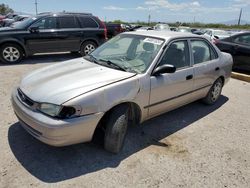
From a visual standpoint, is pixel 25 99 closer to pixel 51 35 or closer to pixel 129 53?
pixel 129 53

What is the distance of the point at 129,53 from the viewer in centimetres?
388

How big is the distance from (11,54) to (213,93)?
6.58m

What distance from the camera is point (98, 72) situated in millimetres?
3246

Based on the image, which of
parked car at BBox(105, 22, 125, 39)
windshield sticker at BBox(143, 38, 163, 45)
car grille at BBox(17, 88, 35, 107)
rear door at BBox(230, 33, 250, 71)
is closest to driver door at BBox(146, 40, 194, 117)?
windshield sticker at BBox(143, 38, 163, 45)

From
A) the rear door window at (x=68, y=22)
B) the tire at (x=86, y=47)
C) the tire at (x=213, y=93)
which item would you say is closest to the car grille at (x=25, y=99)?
the tire at (x=213, y=93)

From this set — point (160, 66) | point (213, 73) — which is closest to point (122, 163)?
point (160, 66)

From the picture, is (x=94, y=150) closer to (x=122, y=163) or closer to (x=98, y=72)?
(x=122, y=163)

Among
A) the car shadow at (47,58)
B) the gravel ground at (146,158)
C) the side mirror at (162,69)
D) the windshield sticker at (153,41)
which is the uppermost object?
the windshield sticker at (153,41)

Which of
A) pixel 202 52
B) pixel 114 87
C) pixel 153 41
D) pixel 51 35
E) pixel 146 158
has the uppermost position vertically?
pixel 153 41

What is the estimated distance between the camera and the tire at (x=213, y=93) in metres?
4.95

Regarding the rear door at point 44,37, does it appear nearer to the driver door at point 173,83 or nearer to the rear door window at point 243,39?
the driver door at point 173,83

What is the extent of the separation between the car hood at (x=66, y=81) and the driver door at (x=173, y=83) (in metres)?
0.53

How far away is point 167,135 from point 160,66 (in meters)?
1.13

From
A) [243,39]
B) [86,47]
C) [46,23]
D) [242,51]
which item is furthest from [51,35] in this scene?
[243,39]
